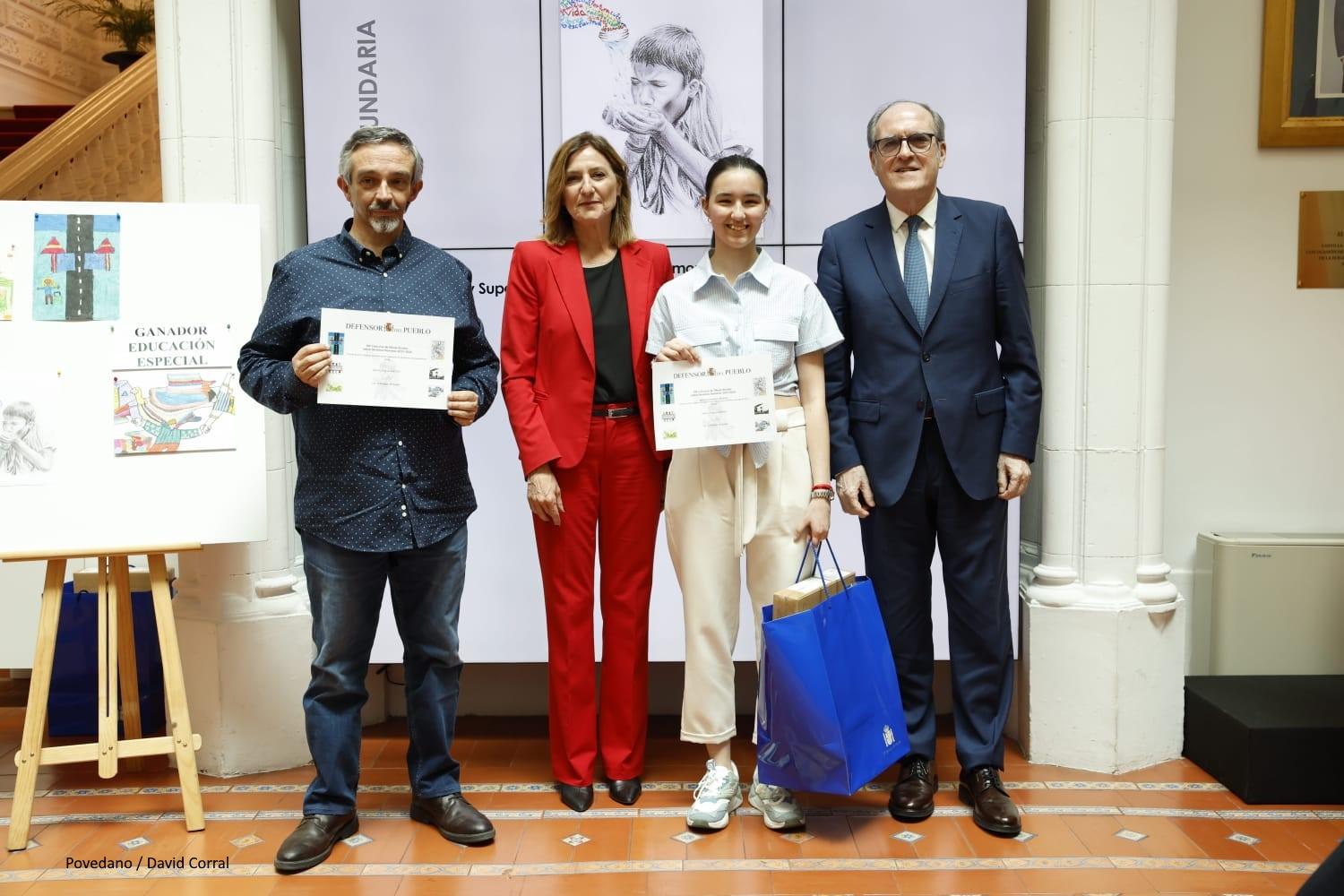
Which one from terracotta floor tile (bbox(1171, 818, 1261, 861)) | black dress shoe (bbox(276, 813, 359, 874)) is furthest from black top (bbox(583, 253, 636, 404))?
terracotta floor tile (bbox(1171, 818, 1261, 861))

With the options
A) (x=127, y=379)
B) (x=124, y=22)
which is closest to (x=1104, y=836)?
(x=127, y=379)

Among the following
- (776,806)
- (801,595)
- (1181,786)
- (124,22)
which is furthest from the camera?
(124,22)

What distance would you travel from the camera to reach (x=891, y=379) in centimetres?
304

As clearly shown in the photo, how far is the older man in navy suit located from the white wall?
1.30 meters

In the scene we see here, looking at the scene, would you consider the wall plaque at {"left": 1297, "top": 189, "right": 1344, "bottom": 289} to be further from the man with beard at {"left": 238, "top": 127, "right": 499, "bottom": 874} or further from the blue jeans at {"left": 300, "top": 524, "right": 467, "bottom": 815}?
the blue jeans at {"left": 300, "top": 524, "right": 467, "bottom": 815}

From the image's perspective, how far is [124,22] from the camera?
1044 cm

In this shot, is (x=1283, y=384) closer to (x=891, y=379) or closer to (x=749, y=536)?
(x=891, y=379)

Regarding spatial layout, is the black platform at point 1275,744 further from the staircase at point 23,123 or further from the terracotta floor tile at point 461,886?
the staircase at point 23,123

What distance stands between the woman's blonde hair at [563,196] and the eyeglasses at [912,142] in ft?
2.41

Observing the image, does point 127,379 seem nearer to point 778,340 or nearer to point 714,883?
point 778,340

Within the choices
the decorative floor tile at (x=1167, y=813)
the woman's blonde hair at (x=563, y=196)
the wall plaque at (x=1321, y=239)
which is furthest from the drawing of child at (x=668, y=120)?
the decorative floor tile at (x=1167, y=813)

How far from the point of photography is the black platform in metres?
3.25

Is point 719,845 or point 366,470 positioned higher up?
point 366,470

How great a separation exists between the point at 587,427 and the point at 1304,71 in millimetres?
2890
